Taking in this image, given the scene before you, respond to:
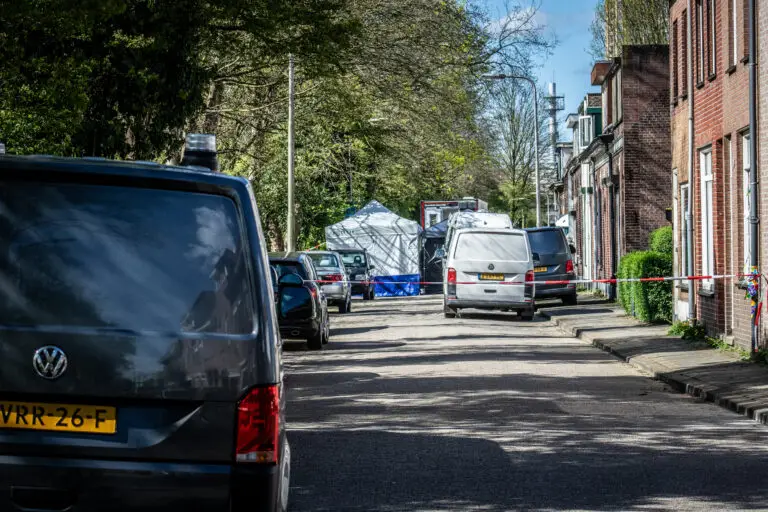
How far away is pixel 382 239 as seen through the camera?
48.8 m

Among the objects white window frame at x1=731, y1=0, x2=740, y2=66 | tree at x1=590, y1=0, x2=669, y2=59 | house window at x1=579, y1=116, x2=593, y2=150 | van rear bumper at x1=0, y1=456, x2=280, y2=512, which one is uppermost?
tree at x1=590, y1=0, x2=669, y2=59

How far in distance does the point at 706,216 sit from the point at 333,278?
1426 centimetres

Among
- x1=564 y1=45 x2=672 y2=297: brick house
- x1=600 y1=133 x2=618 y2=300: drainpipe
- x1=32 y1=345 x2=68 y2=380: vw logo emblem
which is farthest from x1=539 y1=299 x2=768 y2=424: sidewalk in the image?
x1=600 y1=133 x2=618 y2=300: drainpipe

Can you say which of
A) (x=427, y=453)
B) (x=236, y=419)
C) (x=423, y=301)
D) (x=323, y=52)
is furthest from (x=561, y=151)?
(x=236, y=419)

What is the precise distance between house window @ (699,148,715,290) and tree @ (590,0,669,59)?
27.3 m

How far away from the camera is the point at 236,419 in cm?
514

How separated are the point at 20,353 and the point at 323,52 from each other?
16.5m

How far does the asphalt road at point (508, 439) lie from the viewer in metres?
8.23

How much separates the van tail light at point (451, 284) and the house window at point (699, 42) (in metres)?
8.67

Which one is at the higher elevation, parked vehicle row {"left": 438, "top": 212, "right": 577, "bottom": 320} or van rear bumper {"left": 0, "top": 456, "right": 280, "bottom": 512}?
parked vehicle row {"left": 438, "top": 212, "right": 577, "bottom": 320}

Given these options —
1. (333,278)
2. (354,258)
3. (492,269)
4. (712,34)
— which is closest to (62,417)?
(712,34)

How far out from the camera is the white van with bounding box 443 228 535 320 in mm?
30156

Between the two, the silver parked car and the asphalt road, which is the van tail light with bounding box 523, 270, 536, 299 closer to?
the silver parked car

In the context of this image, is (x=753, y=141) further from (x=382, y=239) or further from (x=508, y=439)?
(x=382, y=239)
